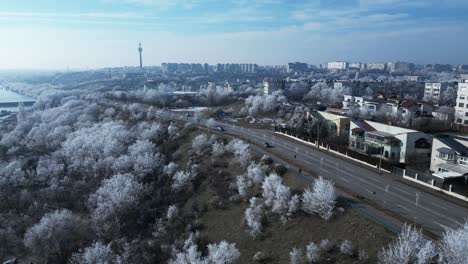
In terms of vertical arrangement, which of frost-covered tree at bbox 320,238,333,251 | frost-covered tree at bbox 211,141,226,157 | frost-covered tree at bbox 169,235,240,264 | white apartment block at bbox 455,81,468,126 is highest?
white apartment block at bbox 455,81,468,126

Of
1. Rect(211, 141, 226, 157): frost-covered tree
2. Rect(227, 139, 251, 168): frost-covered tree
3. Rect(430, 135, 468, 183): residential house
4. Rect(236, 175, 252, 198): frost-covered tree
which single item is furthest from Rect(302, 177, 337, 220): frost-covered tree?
Rect(211, 141, 226, 157): frost-covered tree

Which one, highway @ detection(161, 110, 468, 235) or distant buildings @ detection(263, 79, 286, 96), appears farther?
distant buildings @ detection(263, 79, 286, 96)

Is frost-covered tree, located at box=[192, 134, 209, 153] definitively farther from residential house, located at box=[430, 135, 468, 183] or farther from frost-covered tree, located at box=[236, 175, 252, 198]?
residential house, located at box=[430, 135, 468, 183]

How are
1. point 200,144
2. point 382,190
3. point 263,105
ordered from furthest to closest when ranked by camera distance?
point 263,105 < point 200,144 < point 382,190

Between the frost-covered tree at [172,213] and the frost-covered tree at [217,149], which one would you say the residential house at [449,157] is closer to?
the frost-covered tree at [217,149]

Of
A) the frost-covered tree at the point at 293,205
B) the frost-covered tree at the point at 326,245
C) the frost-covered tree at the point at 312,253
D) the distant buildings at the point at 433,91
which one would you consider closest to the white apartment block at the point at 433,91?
the distant buildings at the point at 433,91

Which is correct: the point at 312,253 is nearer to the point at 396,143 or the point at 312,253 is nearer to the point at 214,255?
the point at 214,255

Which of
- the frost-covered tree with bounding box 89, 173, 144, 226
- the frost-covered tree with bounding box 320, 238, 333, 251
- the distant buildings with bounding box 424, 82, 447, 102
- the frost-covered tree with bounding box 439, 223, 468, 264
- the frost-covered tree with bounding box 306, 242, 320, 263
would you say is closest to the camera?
the frost-covered tree with bounding box 439, 223, 468, 264

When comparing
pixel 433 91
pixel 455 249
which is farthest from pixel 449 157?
pixel 433 91
